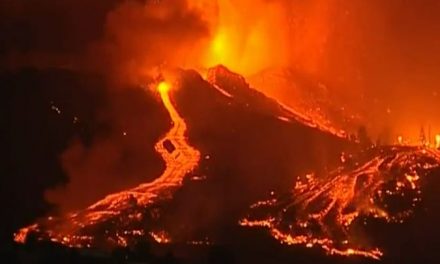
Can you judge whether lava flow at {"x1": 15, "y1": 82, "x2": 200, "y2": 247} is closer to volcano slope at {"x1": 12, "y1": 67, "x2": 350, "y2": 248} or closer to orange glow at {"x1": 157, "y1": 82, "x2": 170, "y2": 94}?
volcano slope at {"x1": 12, "y1": 67, "x2": 350, "y2": 248}

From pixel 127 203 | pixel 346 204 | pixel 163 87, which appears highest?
pixel 163 87

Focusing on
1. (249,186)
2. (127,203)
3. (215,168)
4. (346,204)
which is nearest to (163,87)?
(215,168)

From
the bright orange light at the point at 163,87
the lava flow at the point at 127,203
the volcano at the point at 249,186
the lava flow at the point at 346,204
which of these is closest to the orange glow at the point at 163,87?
the bright orange light at the point at 163,87

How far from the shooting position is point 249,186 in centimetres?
6812

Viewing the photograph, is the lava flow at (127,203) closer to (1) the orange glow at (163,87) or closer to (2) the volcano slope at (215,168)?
(2) the volcano slope at (215,168)

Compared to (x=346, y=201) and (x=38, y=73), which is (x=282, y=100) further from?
(x=346, y=201)

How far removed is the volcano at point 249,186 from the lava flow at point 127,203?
0.31 feet

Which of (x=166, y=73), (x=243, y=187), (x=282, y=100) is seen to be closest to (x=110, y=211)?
(x=243, y=187)

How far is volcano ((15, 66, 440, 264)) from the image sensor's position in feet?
174

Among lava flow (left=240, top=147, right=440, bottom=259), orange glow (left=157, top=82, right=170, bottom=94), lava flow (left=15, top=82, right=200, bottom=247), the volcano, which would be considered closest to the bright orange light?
orange glow (left=157, top=82, right=170, bottom=94)

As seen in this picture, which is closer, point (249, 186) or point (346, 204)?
point (346, 204)

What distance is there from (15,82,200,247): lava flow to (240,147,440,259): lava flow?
640cm

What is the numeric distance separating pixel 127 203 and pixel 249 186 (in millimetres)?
14507

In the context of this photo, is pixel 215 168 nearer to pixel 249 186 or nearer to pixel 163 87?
pixel 249 186
